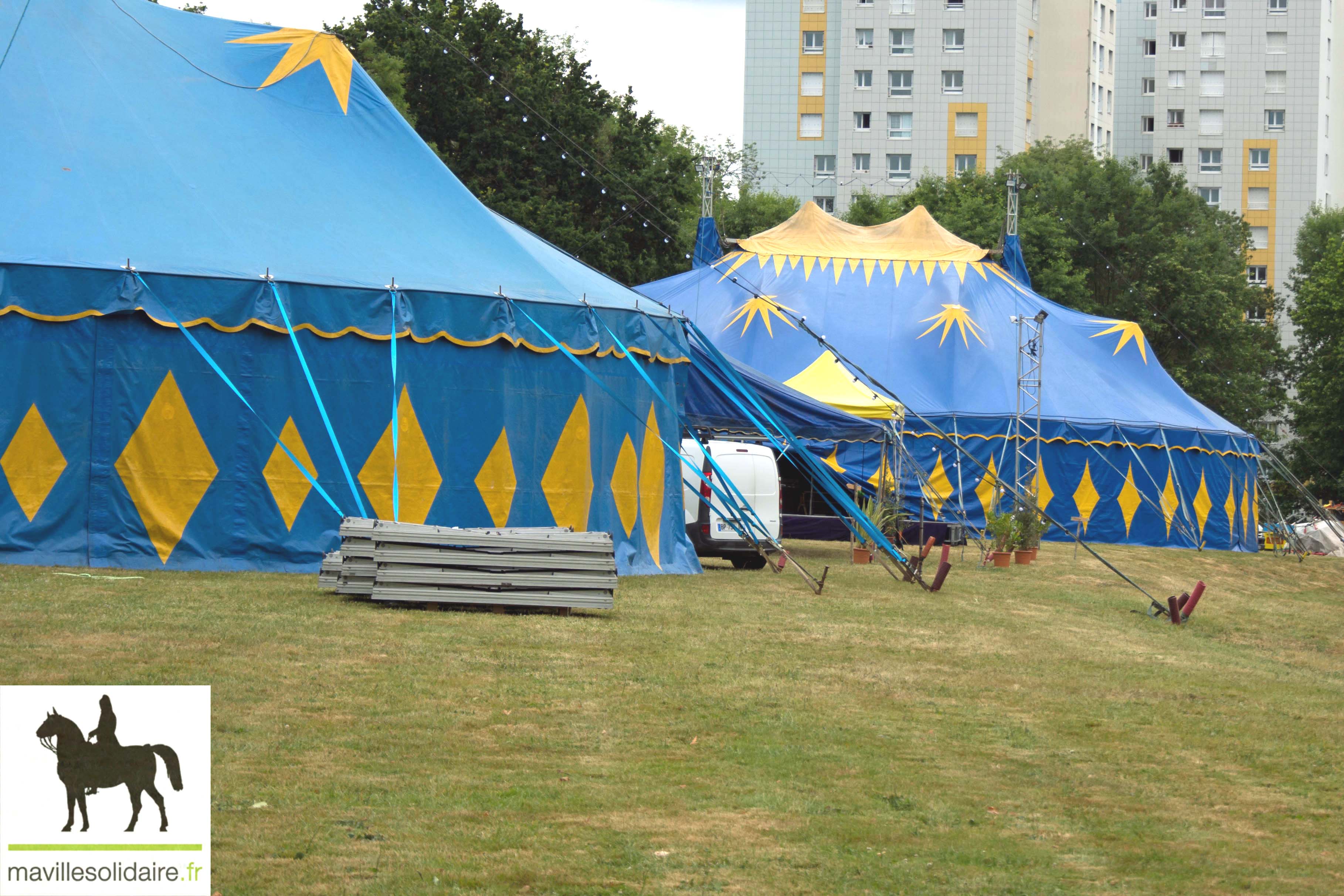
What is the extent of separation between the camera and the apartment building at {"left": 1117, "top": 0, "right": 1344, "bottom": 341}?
72625 mm

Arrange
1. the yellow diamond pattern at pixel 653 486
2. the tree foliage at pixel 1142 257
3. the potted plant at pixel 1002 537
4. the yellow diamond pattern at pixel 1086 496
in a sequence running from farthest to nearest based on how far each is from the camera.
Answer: the tree foliage at pixel 1142 257, the yellow diamond pattern at pixel 1086 496, the potted plant at pixel 1002 537, the yellow diamond pattern at pixel 653 486

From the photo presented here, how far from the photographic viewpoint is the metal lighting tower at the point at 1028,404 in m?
24.6

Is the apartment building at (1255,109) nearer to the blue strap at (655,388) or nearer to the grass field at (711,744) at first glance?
the blue strap at (655,388)

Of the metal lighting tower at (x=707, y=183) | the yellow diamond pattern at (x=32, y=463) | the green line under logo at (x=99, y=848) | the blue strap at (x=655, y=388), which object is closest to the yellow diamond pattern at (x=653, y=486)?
the blue strap at (x=655, y=388)

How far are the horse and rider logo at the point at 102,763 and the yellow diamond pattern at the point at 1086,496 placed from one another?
26076 millimetres

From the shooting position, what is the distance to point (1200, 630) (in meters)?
14.8

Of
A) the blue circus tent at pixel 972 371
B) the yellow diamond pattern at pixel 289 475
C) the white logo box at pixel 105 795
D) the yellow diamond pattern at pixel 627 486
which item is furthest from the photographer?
the blue circus tent at pixel 972 371

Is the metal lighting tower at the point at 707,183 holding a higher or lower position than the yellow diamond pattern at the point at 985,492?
higher

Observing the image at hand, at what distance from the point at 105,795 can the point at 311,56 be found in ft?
50.1

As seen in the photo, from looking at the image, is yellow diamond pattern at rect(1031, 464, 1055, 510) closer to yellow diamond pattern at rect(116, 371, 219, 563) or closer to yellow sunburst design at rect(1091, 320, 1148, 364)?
yellow sunburst design at rect(1091, 320, 1148, 364)

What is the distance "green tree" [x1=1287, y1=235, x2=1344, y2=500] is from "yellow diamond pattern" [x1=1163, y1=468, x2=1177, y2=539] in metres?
14.0

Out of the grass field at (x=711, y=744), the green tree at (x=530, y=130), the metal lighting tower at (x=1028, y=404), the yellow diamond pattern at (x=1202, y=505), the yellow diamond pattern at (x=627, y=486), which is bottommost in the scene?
the grass field at (x=711, y=744)

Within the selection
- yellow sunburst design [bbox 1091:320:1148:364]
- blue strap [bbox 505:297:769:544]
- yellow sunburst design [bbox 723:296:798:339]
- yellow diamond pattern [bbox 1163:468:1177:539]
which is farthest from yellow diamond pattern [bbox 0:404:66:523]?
yellow sunburst design [bbox 1091:320:1148:364]

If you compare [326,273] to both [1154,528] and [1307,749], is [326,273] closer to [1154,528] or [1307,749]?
[1307,749]
